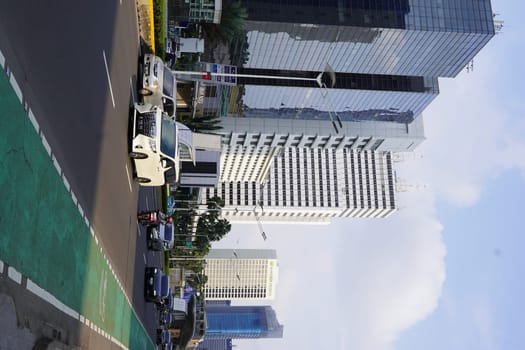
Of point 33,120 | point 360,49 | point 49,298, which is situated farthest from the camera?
point 360,49

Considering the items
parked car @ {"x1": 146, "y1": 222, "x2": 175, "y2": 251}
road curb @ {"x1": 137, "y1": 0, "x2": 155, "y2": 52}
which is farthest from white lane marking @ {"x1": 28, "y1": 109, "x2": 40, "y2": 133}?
road curb @ {"x1": 137, "y1": 0, "x2": 155, "y2": 52}

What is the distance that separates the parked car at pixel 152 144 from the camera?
2583cm

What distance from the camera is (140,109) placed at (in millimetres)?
26125

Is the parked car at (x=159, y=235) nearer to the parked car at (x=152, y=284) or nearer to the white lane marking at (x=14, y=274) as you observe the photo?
the parked car at (x=152, y=284)

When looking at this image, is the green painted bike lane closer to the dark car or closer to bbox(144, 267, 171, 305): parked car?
bbox(144, 267, 171, 305): parked car

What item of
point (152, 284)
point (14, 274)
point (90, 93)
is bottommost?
point (14, 274)

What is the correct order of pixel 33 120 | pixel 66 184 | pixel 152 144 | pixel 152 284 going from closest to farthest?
pixel 33 120 → pixel 66 184 → pixel 152 144 → pixel 152 284

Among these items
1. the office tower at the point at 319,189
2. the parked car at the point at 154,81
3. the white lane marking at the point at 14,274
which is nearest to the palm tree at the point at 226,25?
the parked car at the point at 154,81

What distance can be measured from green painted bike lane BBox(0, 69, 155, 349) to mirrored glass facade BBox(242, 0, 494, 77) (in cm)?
6914

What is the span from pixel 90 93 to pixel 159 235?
17474 mm

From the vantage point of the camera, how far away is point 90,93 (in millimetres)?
17625

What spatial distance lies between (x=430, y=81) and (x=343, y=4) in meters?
34.5

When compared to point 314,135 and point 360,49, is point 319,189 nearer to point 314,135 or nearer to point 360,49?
point 314,135

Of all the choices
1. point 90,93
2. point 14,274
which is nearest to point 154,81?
point 90,93
